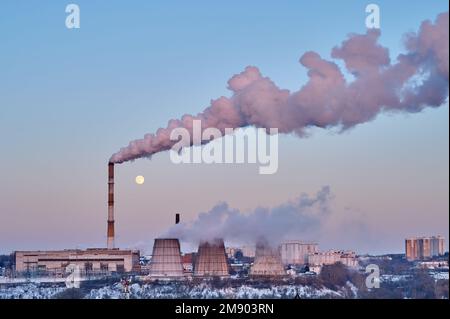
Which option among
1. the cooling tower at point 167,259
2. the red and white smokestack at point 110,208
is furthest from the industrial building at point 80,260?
the cooling tower at point 167,259

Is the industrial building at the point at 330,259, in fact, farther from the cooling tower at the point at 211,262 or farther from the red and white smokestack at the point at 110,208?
the red and white smokestack at the point at 110,208

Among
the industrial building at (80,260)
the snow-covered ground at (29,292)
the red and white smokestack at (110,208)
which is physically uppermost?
the red and white smokestack at (110,208)

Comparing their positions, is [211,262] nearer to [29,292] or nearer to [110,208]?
[110,208]

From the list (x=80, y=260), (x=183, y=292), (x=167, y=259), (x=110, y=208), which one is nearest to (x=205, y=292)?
(x=183, y=292)

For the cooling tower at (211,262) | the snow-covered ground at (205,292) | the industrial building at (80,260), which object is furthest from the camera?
the industrial building at (80,260)
